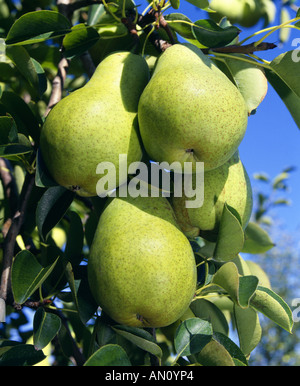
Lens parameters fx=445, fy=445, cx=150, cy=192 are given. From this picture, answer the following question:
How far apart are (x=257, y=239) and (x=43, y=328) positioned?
780 millimetres

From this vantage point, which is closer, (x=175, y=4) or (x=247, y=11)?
(x=175, y=4)

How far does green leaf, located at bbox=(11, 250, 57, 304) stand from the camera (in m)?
0.91

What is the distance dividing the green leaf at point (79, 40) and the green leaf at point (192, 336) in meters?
0.76

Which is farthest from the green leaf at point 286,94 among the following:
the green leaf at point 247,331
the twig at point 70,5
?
the twig at point 70,5

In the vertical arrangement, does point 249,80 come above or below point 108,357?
above

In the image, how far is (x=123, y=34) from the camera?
124cm

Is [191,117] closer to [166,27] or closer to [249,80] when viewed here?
[249,80]

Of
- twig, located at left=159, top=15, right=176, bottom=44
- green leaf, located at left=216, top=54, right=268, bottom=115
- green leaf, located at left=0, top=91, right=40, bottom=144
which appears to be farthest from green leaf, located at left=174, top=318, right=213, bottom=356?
twig, located at left=159, top=15, right=176, bottom=44

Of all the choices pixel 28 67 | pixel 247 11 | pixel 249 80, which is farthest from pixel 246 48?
pixel 247 11

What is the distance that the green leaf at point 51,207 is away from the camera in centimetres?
103

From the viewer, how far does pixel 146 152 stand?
3.34 feet

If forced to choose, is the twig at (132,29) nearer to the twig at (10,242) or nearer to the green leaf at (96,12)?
the green leaf at (96,12)

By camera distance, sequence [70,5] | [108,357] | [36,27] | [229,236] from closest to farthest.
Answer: [108,357] → [229,236] → [36,27] → [70,5]
